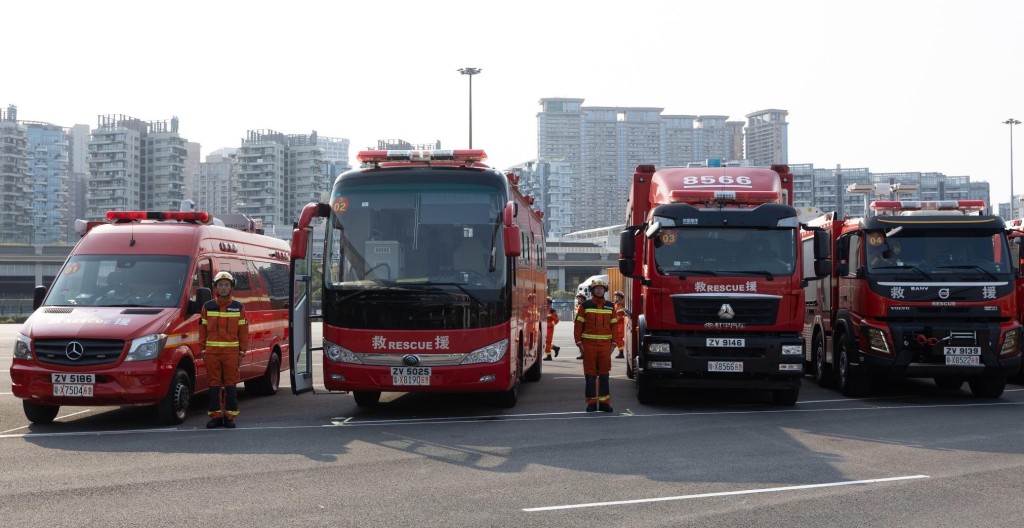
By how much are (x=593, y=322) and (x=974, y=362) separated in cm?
569

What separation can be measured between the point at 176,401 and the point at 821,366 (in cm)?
1088

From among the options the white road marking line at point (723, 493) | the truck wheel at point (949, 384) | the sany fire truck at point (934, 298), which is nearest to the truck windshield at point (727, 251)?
the sany fire truck at point (934, 298)

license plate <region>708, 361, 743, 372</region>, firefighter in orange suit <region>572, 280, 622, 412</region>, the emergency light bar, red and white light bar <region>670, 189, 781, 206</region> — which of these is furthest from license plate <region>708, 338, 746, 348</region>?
the emergency light bar

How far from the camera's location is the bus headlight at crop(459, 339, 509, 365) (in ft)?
42.0

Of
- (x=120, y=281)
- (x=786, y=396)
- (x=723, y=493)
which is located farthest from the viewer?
(x=786, y=396)

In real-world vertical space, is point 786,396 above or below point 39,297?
below

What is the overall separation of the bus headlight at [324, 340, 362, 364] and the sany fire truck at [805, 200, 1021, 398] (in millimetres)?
7677

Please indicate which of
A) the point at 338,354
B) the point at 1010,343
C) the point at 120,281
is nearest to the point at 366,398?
the point at 338,354

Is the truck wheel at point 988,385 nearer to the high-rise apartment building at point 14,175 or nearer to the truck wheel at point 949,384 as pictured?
the truck wheel at point 949,384

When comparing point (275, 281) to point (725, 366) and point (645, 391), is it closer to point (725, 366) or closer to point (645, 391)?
point (645, 391)

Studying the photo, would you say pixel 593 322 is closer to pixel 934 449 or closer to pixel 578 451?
pixel 578 451

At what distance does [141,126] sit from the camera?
14875cm

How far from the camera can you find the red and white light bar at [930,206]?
16.1 meters

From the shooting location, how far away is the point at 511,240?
1255cm
